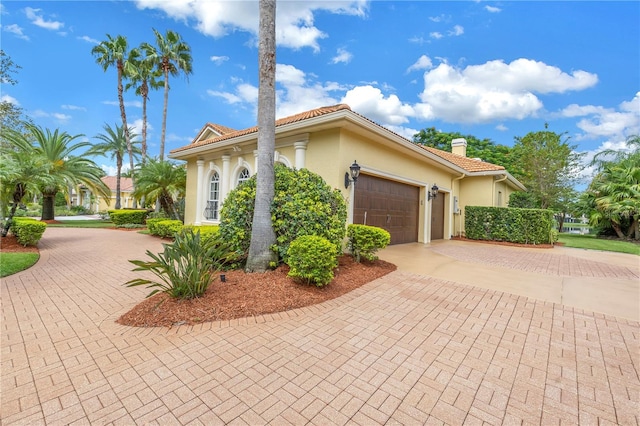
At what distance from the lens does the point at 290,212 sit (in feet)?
18.1

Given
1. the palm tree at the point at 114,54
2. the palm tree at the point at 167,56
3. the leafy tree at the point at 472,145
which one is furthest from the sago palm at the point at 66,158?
the leafy tree at the point at 472,145

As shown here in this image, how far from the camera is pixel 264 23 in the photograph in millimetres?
5504

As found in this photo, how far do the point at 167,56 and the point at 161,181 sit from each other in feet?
42.7

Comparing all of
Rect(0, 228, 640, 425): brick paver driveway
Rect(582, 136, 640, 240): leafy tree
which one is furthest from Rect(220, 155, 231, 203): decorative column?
Rect(582, 136, 640, 240): leafy tree

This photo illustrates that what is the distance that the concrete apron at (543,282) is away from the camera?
468 cm

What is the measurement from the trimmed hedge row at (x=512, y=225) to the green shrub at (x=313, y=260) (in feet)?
37.2

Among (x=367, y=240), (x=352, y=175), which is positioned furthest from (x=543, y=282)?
(x=352, y=175)

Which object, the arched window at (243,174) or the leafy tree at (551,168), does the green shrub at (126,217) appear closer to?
the arched window at (243,174)

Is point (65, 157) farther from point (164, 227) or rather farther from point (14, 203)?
point (164, 227)

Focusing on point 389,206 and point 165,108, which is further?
point 165,108

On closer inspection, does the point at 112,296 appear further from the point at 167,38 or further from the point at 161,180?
the point at 167,38

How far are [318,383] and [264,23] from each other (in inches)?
249

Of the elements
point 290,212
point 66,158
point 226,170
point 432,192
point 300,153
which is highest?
point 66,158

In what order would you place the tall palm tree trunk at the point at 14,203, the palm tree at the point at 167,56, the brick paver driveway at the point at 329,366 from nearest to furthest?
1. the brick paver driveway at the point at 329,366
2. the tall palm tree trunk at the point at 14,203
3. the palm tree at the point at 167,56
